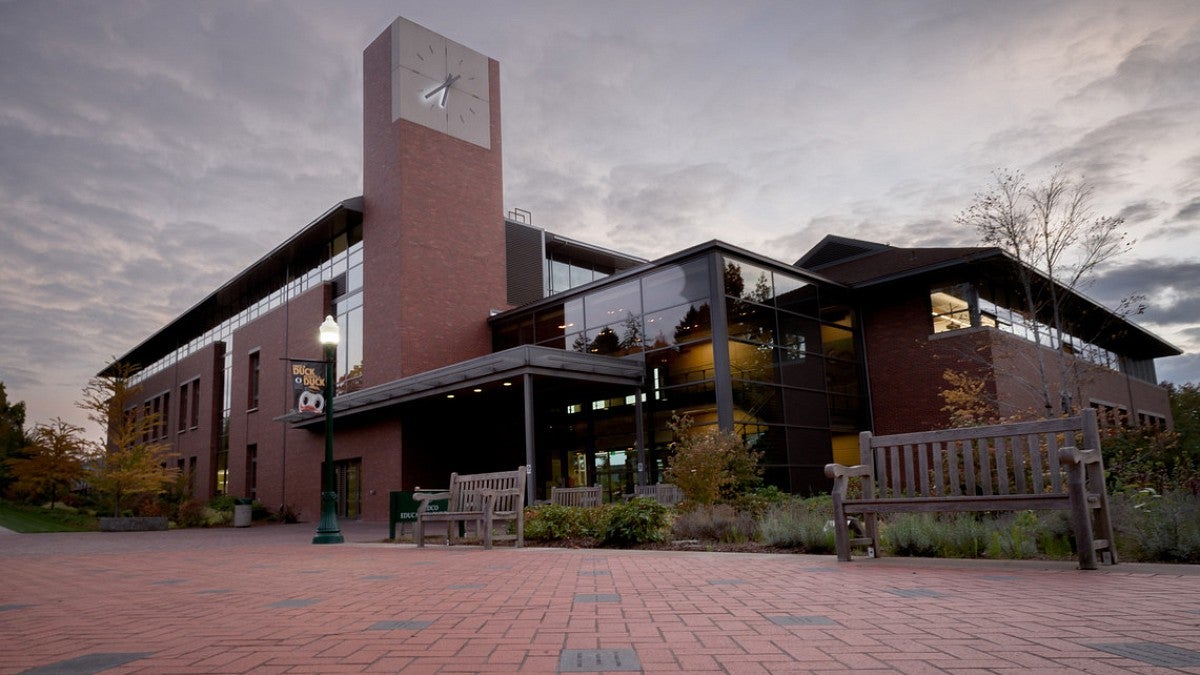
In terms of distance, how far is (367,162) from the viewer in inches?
1051

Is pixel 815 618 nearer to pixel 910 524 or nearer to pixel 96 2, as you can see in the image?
pixel 910 524

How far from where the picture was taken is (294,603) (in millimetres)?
4848

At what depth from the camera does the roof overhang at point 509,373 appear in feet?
62.3

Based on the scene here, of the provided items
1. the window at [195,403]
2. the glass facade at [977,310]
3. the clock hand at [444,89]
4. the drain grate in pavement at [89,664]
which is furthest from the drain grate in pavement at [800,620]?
the window at [195,403]

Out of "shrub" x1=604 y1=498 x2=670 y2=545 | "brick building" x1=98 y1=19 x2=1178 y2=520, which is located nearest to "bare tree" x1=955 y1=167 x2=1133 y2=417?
"brick building" x1=98 y1=19 x2=1178 y2=520

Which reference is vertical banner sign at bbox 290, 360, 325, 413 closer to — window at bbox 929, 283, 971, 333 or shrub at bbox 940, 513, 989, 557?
shrub at bbox 940, 513, 989, 557

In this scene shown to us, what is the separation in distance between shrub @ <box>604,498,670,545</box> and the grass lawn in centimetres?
1993

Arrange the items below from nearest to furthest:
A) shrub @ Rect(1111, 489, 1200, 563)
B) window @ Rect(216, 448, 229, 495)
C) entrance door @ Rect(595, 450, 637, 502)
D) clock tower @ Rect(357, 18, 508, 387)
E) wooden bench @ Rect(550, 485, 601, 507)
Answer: shrub @ Rect(1111, 489, 1200, 563)
wooden bench @ Rect(550, 485, 601, 507)
entrance door @ Rect(595, 450, 637, 502)
clock tower @ Rect(357, 18, 508, 387)
window @ Rect(216, 448, 229, 495)

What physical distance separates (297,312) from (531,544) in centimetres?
2273

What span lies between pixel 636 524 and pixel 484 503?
6.94ft

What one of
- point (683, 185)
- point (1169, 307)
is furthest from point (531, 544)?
point (1169, 307)

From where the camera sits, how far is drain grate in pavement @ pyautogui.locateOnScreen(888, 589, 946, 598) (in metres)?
4.20

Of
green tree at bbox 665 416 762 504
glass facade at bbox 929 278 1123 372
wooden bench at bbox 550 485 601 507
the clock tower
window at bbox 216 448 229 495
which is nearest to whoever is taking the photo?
green tree at bbox 665 416 762 504

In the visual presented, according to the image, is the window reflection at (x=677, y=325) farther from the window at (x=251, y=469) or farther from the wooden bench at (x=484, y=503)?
the window at (x=251, y=469)
